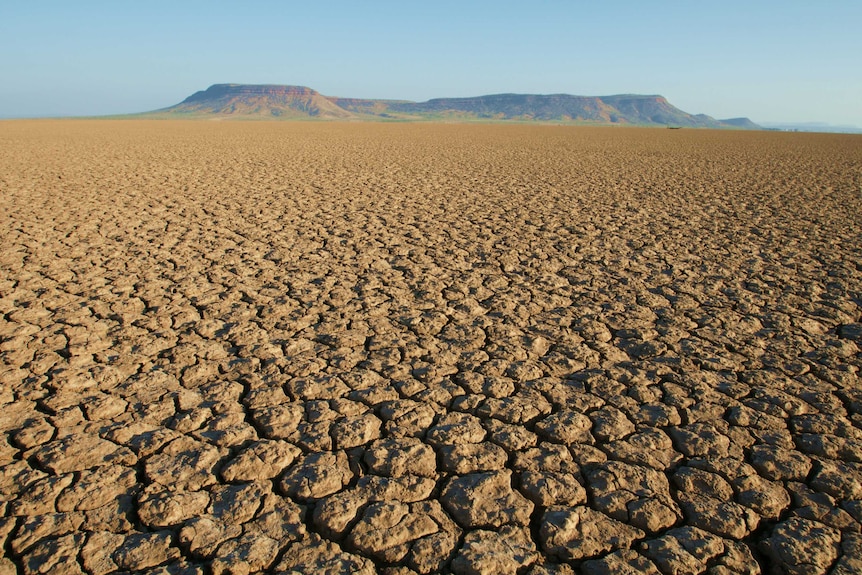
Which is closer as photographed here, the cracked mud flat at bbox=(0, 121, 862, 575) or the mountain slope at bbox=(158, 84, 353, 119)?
the cracked mud flat at bbox=(0, 121, 862, 575)

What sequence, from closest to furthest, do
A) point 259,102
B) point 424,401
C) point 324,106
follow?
point 424,401
point 259,102
point 324,106

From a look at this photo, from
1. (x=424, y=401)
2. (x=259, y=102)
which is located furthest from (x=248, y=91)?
(x=424, y=401)

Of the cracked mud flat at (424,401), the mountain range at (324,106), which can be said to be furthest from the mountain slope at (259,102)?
the cracked mud flat at (424,401)

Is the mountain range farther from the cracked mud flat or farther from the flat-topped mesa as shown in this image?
the cracked mud flat

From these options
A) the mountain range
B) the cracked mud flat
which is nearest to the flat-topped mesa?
the mountain range

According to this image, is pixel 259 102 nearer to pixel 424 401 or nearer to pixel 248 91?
pixel 248 91

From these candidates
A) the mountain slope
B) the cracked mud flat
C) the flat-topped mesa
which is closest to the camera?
the cracked mud flat

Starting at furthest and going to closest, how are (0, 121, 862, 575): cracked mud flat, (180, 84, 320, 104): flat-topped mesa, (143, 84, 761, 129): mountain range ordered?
(180, 84, 320, 104): flat-topped mesa < (143, 84, 761, 129): mountain range < (0, 121, 862, 575): cracked mud flat

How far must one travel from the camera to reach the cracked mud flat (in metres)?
1.58

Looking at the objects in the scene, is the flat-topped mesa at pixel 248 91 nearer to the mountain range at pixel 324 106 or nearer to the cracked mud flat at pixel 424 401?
the mountain range at pixel 324 106

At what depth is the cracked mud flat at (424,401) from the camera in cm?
158

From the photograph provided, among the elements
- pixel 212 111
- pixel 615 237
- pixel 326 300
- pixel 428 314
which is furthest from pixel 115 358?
pixel 212 111

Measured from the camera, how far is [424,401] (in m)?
2.31

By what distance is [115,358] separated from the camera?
262 centimetres
